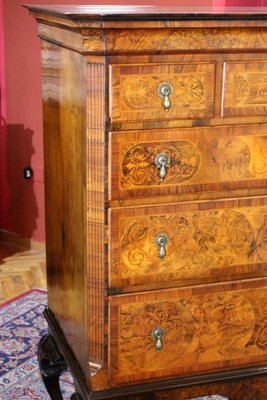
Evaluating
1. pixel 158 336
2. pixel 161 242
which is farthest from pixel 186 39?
pixel 158 336

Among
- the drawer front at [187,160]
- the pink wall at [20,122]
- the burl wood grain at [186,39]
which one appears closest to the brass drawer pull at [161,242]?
the drawer front at [187,160]

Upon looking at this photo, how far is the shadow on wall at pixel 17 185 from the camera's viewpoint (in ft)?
14.1

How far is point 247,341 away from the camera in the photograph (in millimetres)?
2068

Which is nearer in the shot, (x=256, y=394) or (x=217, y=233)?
(x=217, y=233)

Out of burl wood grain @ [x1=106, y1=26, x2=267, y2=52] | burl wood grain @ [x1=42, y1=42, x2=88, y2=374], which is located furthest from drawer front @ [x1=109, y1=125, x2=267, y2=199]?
burl wood grain @ [x1=106, y1=26, x2=267, y2=52]

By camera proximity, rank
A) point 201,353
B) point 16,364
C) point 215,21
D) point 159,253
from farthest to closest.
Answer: point 16,364 → point 201,353 → point 159,253 → point 215,21

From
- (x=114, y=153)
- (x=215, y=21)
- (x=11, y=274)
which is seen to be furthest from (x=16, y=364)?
(x=215, y=21)

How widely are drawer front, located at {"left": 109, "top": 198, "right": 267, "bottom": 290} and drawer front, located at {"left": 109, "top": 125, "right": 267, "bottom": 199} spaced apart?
5 cm

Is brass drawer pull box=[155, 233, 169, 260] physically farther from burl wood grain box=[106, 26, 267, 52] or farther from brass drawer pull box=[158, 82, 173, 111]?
burl wood grain box=[106, 26, 267, 52]

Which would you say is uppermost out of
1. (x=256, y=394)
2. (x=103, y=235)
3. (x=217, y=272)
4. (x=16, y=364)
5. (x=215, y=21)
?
(x=215, y=21)

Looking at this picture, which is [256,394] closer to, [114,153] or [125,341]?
[125,341]

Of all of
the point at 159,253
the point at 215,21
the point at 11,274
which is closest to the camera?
the point at 215,21

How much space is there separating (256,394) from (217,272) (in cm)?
41

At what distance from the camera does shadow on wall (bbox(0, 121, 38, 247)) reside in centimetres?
431
